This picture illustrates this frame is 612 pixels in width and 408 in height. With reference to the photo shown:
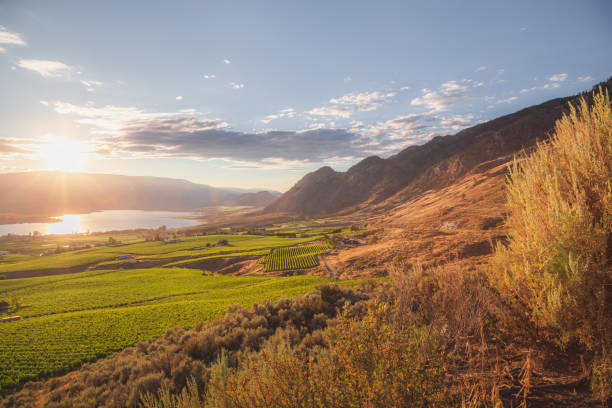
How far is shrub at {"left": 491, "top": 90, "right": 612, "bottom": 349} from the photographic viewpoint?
4164 millimetres

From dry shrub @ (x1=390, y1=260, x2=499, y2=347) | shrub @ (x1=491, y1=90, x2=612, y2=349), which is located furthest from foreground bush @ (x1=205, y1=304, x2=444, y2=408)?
shrub @ (x1=491, y1=90, x2=612, y2=349)

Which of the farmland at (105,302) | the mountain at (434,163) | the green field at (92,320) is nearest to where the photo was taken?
the green field at (92,320)

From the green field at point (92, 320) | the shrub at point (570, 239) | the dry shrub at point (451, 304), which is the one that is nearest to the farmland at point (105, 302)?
the green field at point (92, 320)

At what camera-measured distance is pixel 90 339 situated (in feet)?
46.7

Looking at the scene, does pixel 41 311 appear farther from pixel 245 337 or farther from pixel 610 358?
pixel 610 358

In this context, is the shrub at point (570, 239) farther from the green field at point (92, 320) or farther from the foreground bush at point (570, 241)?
the green field at point (92, 320)

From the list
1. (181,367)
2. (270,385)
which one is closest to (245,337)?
(181,367)

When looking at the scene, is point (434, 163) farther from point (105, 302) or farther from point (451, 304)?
point (451, 304)

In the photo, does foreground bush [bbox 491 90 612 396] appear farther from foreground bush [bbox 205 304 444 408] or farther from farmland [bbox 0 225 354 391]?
farmland [bbox 0 225 354 391]

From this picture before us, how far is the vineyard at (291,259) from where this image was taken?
144ft

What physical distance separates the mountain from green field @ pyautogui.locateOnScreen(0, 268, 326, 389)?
365ft

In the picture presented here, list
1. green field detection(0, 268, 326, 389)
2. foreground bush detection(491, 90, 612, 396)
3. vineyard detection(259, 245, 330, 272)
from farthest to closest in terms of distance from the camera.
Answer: vineyard detection(259, 245, 330, 272)
green field detection(0, 268, 326, 389)
foreground bush detection(491, 90, 612, 396)

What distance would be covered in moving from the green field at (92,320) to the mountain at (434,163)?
365ft

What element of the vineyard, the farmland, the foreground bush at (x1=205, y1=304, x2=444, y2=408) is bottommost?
the vineyard
